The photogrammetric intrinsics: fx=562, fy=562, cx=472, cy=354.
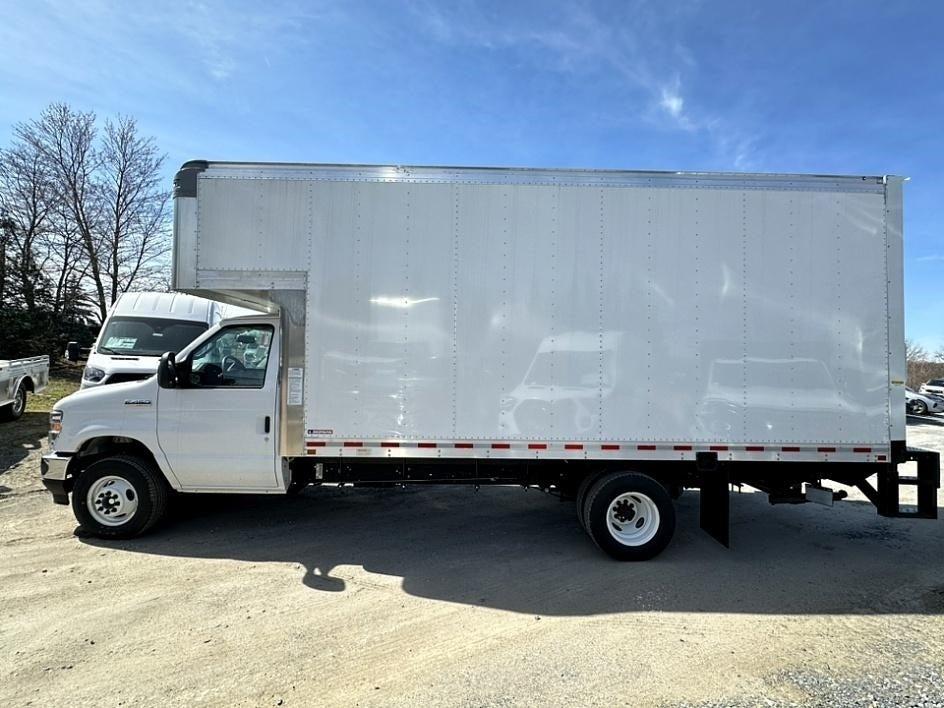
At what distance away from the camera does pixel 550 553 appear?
5.28m

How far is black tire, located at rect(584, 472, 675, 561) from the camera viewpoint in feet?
16.4

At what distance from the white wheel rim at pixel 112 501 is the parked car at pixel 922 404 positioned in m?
26.3

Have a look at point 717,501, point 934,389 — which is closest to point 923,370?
point 934,389

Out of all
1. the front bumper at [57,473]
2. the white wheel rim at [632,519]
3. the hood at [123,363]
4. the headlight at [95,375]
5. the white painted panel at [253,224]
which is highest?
the white painted panel at [253,224]

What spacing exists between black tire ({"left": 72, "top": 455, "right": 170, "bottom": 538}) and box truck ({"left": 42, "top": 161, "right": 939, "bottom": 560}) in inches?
69.4

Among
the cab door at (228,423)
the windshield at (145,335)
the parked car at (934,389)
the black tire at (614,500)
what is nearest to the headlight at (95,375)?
the windshield at (145,335)

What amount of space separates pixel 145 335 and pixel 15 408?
15.7ft

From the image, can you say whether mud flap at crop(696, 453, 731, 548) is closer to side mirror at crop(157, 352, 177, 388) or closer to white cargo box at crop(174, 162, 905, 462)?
white cargo box at crop(174, 162, 905, 462)

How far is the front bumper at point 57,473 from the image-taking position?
5.24 m

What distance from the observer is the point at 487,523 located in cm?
614

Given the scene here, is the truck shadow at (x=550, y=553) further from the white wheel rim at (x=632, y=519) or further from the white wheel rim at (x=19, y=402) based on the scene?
the white wheel rim at (x=19, y=402)

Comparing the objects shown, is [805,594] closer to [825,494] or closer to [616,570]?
[825,494]

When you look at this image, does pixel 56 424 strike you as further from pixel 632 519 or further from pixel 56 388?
pixel 56 388

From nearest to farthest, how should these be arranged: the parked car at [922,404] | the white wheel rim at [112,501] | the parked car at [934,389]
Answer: the white wheel rim at [112,501] → the parked car at [922,404] → the parked car at [934,389]
